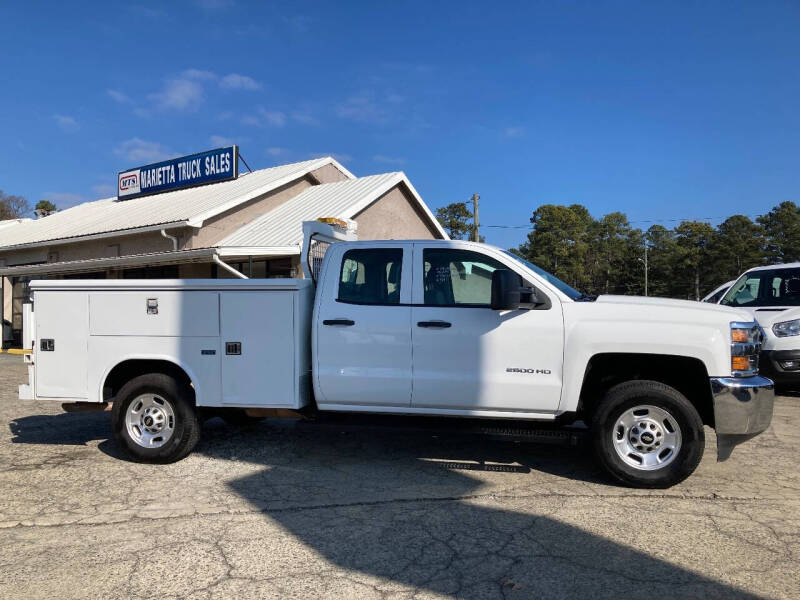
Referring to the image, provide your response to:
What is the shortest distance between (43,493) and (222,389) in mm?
1597

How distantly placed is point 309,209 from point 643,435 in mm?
14158

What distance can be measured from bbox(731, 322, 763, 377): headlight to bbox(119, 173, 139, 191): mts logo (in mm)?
22966

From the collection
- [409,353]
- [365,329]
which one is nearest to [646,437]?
[409,353]

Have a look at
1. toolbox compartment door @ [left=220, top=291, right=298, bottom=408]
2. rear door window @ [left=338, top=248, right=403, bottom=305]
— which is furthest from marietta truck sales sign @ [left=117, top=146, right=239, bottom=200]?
rear door window @ [left=338, top=248, right=403, bottom=305]

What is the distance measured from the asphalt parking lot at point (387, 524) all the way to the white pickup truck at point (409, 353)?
505mm

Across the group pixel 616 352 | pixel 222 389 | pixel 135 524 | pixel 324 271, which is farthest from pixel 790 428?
pixel 135 524

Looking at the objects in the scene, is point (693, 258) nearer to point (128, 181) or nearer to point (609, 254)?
point (609, 254)

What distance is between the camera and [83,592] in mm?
3203

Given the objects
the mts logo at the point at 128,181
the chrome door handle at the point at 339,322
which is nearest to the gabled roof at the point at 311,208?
the mts logo at the point at 128,181

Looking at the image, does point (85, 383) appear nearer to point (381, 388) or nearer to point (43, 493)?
point (43, 493)

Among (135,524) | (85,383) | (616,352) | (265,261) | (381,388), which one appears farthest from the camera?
(265,261)

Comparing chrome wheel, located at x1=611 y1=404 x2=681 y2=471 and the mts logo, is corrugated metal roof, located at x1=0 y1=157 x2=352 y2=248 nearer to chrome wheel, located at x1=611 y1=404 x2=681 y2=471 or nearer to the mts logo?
the mts logo

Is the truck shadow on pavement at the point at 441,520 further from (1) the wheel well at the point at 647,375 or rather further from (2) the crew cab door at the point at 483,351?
(1) the wheel well at the point at 647,375

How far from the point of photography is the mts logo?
23220mm
